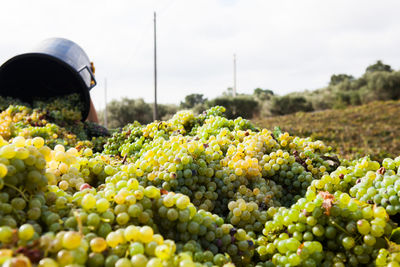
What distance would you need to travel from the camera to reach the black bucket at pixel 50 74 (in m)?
3.85

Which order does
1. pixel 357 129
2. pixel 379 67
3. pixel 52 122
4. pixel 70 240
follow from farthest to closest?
pixel 379 67
pixel 357 129
pixel 52 122
pixel 70 240

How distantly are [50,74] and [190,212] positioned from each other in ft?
13.6

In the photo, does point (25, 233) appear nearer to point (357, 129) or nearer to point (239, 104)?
point (357, 129)

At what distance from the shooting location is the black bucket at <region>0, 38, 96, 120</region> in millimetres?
3846

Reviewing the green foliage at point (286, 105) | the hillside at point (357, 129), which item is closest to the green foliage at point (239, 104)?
the green foliage at point (286, 105)

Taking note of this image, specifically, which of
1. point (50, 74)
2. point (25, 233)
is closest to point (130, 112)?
point (50, 74)

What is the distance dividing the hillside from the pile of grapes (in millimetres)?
7300

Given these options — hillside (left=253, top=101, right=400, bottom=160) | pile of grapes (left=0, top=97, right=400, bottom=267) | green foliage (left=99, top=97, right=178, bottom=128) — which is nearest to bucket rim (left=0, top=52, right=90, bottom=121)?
pile of grapes (left=0, top=97, right=400, bottom=267)

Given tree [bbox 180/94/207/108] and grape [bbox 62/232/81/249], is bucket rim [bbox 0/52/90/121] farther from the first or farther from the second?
tree [bbox 180/94/207/108]

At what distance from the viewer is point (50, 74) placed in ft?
14.6

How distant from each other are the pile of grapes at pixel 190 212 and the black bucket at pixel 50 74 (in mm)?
2623

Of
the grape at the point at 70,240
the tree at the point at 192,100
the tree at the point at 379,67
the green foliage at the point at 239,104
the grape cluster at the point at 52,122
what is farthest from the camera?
the tree at the point at 379,67

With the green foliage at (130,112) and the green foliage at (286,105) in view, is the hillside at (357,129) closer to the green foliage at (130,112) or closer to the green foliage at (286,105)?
the green foliage at (286,105)

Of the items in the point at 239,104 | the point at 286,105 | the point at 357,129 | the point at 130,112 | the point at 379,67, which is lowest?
the point at 357,129
